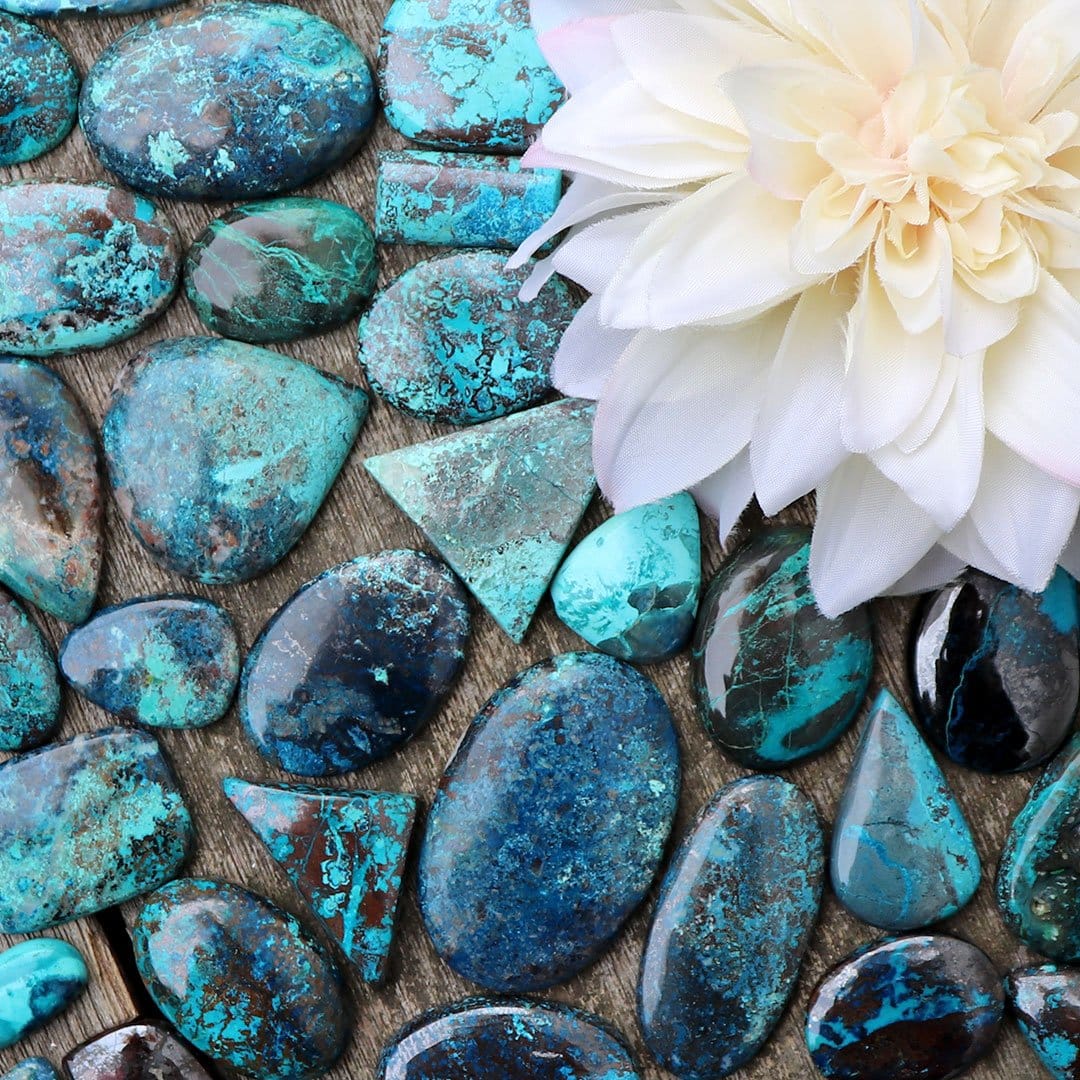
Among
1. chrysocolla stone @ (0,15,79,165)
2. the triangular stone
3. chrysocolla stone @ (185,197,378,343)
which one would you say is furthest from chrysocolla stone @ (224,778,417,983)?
chrysocolla stone @ (0,15,79,165)

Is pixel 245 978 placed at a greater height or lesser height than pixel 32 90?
lesser

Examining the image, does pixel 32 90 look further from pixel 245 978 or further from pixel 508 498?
pixel 245 978

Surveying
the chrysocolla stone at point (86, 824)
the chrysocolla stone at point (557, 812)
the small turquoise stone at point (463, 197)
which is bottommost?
the chrysocolla stone at point (86, 824)

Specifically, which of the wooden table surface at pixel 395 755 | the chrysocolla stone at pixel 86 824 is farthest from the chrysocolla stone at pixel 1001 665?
the chrysocolla stone at pixel 86 824

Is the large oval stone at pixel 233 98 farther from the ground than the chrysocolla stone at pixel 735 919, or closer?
farther from the ground

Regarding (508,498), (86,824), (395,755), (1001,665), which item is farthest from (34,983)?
(1001,665)

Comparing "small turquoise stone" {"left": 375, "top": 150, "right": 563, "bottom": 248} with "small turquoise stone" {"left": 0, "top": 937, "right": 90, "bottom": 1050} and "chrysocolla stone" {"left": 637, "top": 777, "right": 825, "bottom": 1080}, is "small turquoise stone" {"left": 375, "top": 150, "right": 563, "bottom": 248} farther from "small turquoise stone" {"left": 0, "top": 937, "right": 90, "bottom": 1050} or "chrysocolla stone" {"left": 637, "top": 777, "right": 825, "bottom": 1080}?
"small turquoise stone" {"left": 0, "top": 937, "right": 90, "bottom": 1050}

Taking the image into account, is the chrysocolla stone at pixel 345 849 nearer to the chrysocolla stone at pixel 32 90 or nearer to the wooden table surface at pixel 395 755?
the wooden table surface at pixel 395 755
